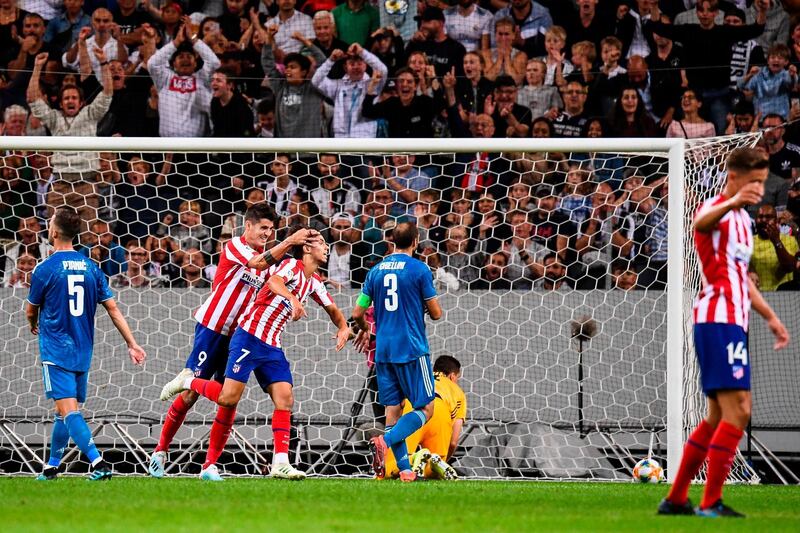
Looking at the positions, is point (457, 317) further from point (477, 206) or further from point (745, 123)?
point (745, 123)

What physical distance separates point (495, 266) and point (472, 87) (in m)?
3.17

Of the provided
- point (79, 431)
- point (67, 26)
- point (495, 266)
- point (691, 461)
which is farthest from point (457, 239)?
point (67, 26)

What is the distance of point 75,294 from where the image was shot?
8289 millimetres

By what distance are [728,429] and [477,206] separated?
6.60 metres

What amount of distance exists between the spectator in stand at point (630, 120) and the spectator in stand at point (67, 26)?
24.1 ft

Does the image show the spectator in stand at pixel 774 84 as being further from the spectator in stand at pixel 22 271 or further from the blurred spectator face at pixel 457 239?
the spectator in stand at pixel 22 271

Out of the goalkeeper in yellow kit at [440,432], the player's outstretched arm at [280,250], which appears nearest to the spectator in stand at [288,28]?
the goalkeeper in yellow kit at [440,432]

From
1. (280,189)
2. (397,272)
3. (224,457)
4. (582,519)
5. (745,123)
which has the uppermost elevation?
(745,123)

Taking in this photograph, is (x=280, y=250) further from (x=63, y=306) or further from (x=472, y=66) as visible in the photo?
(x=472, y=66)

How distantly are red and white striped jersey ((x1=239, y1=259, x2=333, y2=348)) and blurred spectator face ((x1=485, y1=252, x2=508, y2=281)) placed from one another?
3.12 meters

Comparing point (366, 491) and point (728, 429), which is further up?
point (728, 429)

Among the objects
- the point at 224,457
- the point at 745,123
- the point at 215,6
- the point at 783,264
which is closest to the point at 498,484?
the point at 224,457

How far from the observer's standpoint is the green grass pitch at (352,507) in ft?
17.8

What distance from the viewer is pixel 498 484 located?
8.77m
